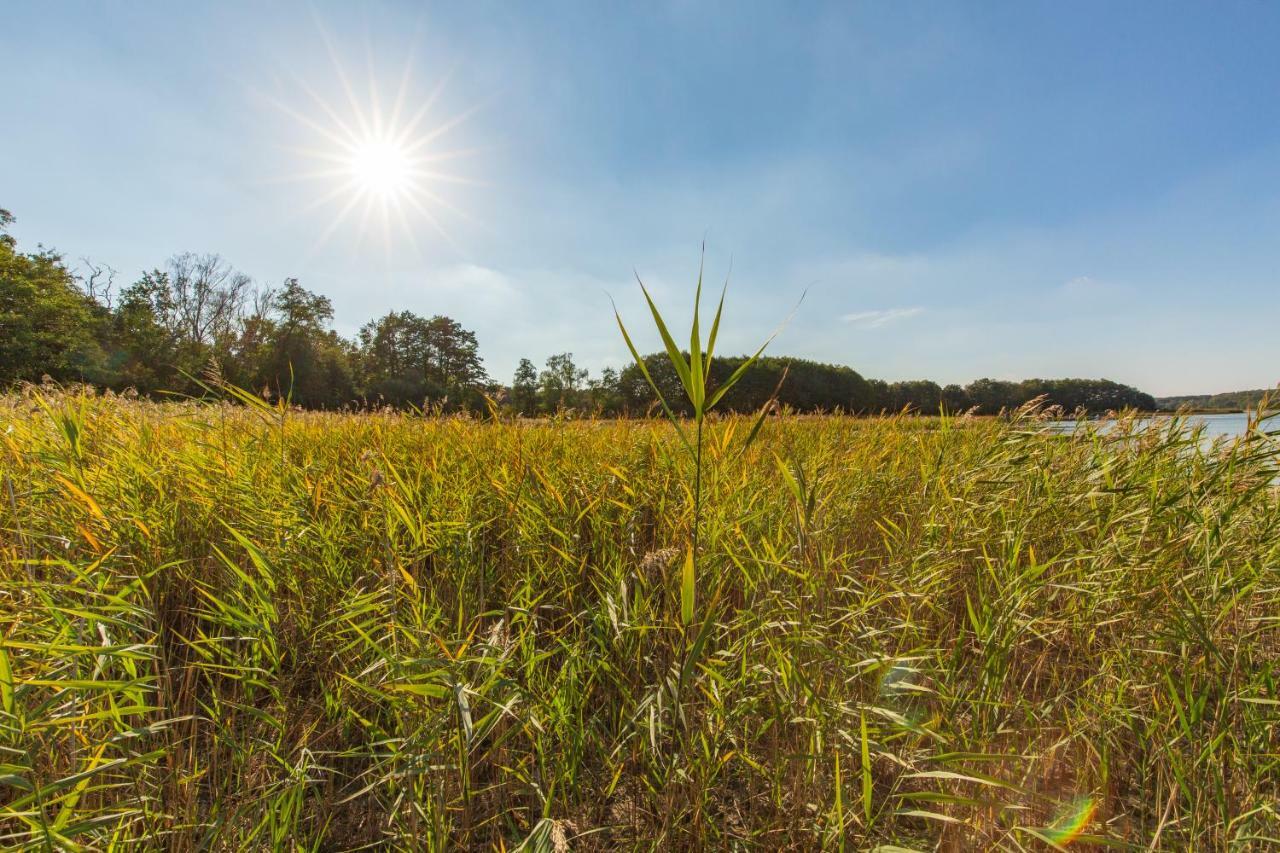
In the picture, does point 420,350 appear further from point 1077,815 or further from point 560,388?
point 1077,815

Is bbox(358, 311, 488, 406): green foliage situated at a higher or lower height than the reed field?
higher

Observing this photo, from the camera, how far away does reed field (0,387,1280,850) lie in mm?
1104

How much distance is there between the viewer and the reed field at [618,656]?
3.62ft

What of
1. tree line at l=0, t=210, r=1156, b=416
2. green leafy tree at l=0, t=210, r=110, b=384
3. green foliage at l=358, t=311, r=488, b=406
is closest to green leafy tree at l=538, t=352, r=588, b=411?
tree line at l=0, t=210, r=1156, b=416

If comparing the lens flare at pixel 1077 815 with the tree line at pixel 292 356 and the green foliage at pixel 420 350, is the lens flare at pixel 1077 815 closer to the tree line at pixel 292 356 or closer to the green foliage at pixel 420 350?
the tree line at pixel 292 356

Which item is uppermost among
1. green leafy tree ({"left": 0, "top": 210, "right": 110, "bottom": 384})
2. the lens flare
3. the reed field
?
green leafy tree ({"left": 0, "top": 210, "right": 110, "bottom": 384})

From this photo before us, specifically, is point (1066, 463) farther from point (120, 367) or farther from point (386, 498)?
point (120, 367)

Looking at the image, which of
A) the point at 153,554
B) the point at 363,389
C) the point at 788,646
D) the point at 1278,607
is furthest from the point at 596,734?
the point at 363,389

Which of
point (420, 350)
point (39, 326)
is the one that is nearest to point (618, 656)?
point (39, 326)

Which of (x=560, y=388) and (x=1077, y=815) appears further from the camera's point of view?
(x=560, y=388)

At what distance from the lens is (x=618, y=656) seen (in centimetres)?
155

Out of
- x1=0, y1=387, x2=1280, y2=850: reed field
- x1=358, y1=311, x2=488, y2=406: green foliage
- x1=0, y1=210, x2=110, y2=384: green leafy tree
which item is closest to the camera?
x1=0, y1=387, x2=1280, y2=850: reed field

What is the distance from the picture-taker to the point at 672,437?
2.90m

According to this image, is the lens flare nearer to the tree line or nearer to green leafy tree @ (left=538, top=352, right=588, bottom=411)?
green leafy tree @ (left=538, top=352, right=588, bottom=411)
